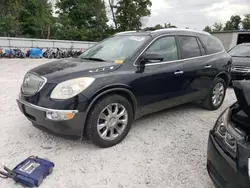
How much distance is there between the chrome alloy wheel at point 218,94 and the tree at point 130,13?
28188 mm

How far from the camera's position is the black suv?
2678 millimetres

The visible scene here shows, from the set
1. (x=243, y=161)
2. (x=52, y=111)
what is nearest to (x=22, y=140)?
(x=52, y=111)

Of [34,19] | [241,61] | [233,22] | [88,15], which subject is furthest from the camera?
[233,22]

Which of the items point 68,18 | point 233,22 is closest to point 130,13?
point 68,18

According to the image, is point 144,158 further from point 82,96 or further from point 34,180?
point 34,180

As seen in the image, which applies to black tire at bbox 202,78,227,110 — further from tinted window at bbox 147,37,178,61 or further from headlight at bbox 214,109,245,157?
headlight at bbox 214,109,245,157

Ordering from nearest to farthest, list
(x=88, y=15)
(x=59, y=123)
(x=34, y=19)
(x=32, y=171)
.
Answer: (x=32, y=171)
(x=59, y=123)
(x=34, y=19)
(x=88, y=15)

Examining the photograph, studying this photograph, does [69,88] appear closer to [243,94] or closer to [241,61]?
[243,94]

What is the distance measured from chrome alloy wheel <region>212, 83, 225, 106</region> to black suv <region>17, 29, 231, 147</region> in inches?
14.4

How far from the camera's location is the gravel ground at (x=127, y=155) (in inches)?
94.7

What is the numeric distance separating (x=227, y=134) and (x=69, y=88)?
181cm

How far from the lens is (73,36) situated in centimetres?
2439

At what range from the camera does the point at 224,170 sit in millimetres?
1769

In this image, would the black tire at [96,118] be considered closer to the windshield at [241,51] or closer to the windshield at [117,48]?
the windshield at [117,48]
